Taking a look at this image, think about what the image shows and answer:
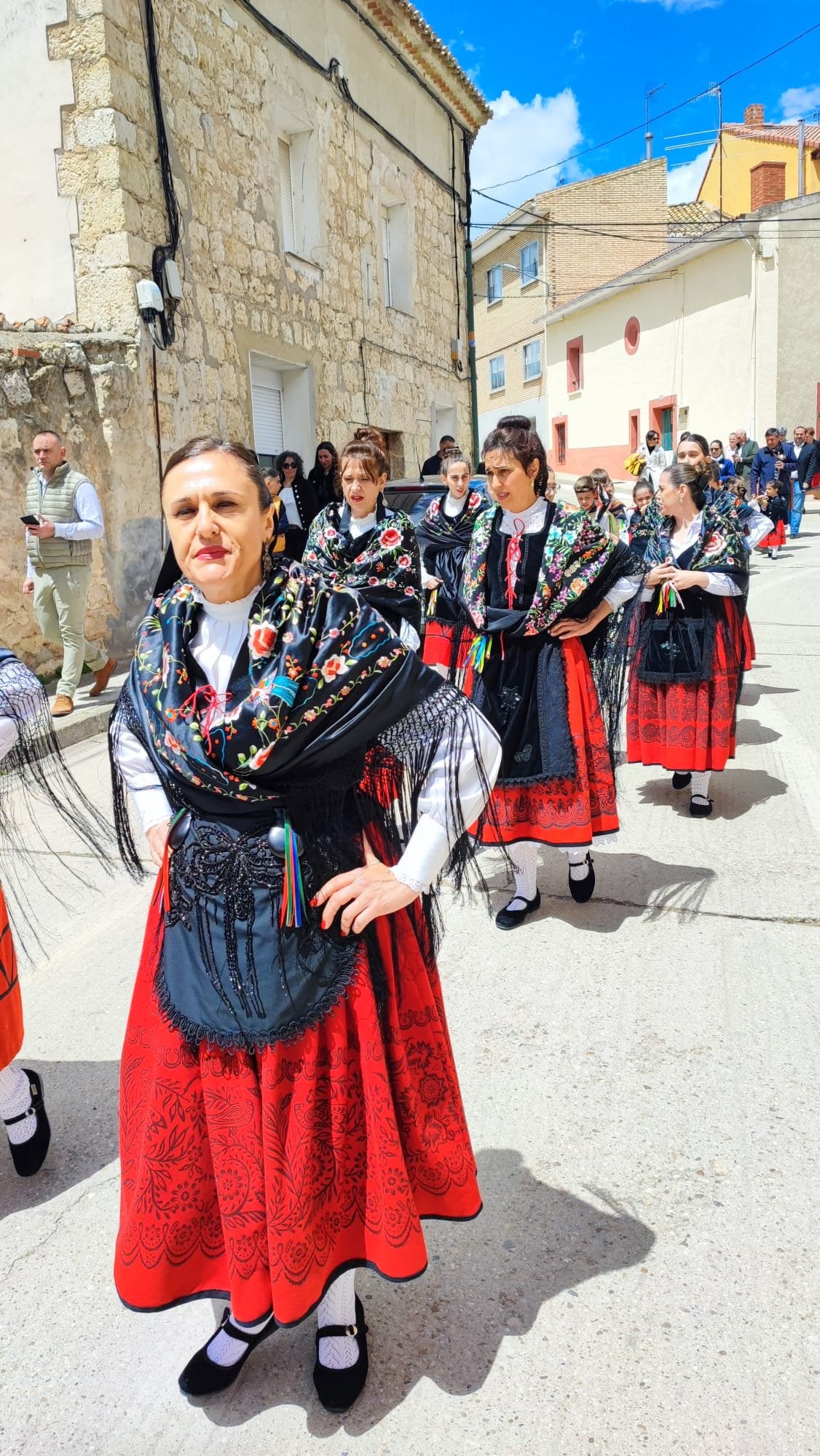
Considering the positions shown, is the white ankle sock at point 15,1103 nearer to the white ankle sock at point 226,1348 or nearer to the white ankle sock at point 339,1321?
the white ankle sock at point 226,1348

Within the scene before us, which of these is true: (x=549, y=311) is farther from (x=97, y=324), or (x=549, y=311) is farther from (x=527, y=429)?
(x=527, y=429)

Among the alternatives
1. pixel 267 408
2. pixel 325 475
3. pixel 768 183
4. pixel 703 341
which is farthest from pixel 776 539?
pixel 768 183

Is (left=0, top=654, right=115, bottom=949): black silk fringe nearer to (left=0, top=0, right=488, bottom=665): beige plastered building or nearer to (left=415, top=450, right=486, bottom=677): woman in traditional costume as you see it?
(left=415, top=450, right=486, bottom=677): woman in traditional costume

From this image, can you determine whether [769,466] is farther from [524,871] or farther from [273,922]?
[273,922]

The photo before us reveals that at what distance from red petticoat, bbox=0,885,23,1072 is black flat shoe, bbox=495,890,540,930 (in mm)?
1992

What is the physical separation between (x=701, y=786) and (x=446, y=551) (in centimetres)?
187

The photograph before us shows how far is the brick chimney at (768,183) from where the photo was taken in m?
28.6

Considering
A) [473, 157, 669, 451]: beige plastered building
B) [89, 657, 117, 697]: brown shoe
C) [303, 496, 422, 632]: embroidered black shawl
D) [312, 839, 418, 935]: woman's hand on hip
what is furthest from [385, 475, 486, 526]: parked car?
[473, 157, 669, 451]: beige plastered building

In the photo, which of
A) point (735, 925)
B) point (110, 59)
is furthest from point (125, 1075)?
point (110, 59)

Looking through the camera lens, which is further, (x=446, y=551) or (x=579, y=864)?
(x=446, y=551)

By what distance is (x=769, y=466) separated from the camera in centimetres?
1738

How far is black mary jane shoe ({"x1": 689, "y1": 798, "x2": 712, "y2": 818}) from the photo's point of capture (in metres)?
5.29

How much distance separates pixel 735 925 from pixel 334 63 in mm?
12834

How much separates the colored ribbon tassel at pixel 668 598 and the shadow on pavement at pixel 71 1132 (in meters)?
3.57
